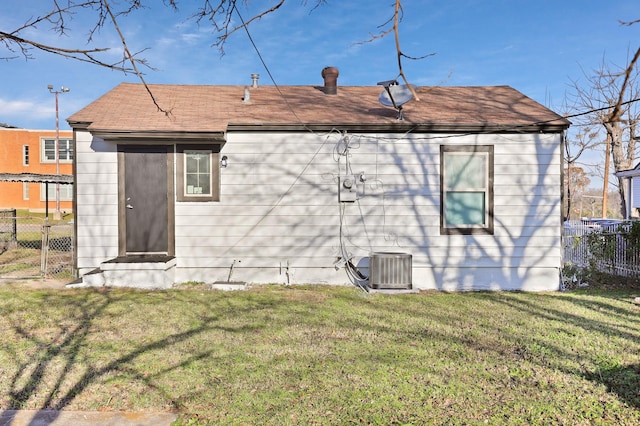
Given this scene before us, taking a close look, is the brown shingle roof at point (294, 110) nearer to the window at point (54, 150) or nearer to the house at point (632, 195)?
the house at point (632, 195)

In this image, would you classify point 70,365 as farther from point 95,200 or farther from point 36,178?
point 36,178

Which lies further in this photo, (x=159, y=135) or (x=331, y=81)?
(x=331, y=81)

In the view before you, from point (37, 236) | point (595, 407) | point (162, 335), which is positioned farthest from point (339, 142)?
point (37, 236)

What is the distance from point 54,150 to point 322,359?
32.8m

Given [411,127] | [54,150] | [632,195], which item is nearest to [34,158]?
[54,150]

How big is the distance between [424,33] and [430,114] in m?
1.52

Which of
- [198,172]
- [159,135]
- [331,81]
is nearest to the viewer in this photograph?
[159,135]

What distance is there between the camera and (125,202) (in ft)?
24.0

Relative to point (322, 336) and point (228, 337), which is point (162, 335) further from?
point (322, 336)

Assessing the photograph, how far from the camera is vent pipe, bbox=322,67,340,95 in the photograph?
9.52m

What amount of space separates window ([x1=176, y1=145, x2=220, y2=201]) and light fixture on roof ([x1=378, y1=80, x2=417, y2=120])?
343cm

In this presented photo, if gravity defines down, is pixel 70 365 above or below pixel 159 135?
below

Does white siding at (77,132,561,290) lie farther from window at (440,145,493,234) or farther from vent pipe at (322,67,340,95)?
vent pipe at (322,67,340,95)

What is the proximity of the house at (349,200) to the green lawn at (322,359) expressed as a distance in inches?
52.6
